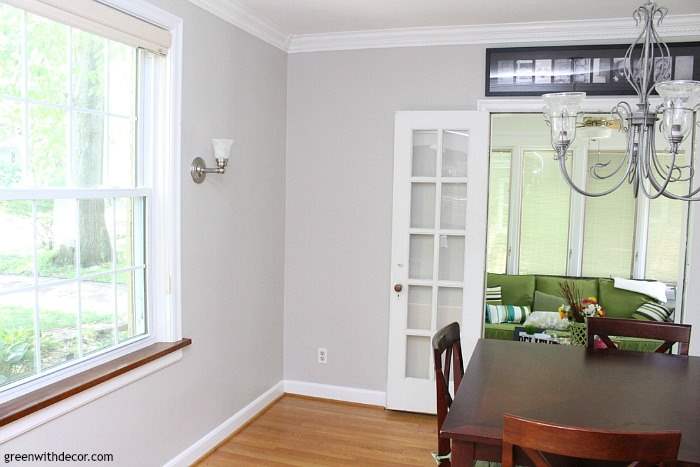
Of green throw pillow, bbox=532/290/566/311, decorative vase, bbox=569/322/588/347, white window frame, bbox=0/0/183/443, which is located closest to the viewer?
white window frame, bbox=0/0/183/443

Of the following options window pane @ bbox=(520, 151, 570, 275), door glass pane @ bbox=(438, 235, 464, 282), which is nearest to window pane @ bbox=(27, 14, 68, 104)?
door glass pane @ bbox=(438, 235, 464, 282)

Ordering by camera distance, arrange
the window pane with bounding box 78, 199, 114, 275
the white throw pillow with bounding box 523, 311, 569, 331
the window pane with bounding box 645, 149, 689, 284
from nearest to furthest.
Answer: the window pane with bounding box 78, 199, 114, 275 < the white throw pillow with bounding box 523, 311, 569, 331 < the window pane with bounding box 645, 149, 689, 284

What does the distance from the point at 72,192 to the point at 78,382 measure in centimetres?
77

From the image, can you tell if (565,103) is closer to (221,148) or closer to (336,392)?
(221,148)

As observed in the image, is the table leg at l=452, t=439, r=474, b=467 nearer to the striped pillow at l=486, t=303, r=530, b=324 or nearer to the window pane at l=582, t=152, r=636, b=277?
the striped pillow at l=486, t=303, r=530, b=324

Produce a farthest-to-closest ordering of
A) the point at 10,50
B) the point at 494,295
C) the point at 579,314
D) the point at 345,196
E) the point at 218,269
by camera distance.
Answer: the point at 494,295 → the point at 579,314 → the point at 345,196 → the point at 218,269 → the point at 10,50

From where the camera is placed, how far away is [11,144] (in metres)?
2.19

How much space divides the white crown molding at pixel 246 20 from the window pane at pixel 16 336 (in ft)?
5.81

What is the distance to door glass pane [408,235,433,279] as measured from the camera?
419 centimetres

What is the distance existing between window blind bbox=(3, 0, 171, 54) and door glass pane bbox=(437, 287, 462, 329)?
2.39 metres

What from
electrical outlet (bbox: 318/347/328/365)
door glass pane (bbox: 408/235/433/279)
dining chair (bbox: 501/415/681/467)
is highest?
door glass pane (bbox: 408/235/433/279)

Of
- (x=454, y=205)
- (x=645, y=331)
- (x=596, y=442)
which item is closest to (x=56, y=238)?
(x=596, y=442)

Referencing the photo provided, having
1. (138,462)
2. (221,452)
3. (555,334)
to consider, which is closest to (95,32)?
(138,462)

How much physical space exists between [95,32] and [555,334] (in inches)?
170
